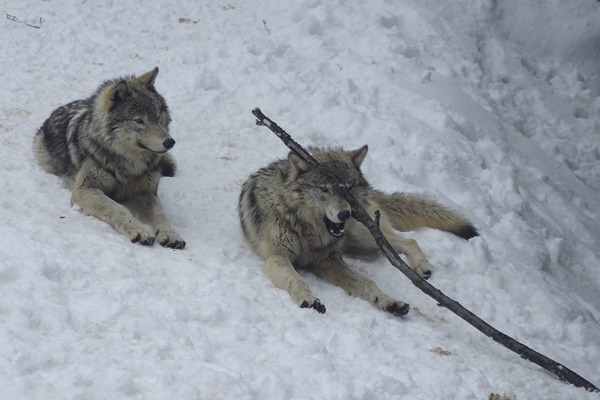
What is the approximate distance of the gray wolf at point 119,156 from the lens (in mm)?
4938

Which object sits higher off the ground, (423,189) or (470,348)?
(423,189)

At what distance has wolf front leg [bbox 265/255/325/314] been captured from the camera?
416cm

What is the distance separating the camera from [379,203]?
228 inches

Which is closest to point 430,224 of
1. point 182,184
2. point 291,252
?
point 291,252

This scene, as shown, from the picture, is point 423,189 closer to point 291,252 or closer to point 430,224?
point 430,224

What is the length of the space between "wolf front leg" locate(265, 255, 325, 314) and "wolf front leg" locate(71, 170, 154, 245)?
3.74 feet

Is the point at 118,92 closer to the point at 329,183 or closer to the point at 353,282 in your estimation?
the point at 329,183

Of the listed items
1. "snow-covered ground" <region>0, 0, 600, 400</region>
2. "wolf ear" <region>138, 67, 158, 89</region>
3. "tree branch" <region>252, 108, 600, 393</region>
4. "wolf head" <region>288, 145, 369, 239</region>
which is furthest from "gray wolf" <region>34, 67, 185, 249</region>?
"tree branch" <region>252, 108, 600, 393</region>

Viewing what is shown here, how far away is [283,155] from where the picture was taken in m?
7.20

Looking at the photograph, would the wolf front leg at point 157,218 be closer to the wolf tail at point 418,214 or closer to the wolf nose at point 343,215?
the wolf nose at point 343,215

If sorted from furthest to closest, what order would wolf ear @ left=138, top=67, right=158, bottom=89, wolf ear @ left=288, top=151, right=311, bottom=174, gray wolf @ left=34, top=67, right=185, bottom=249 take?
wolf ear @ left=138, top=67, right=158, bottom=89
gray wolf @ left=34, top=67, right=185, bottom=249
wolf ear @ left=288, top=151, right=311, bottom=174

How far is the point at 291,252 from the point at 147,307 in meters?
1.72

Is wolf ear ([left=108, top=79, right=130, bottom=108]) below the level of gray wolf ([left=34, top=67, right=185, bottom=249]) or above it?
above

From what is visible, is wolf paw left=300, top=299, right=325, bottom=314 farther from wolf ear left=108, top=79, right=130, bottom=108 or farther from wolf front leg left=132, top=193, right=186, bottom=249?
wolf ear left=108, top=79, right=130, bottom=108
